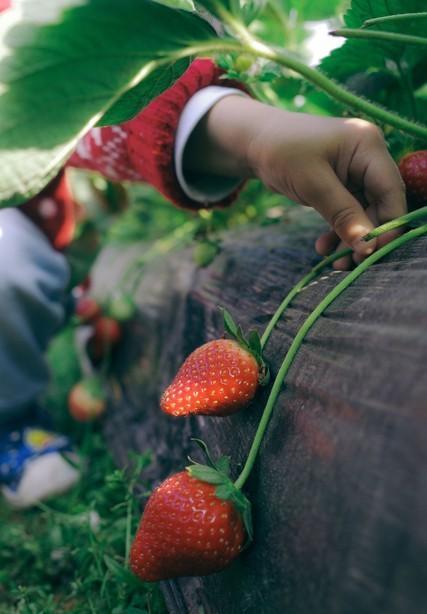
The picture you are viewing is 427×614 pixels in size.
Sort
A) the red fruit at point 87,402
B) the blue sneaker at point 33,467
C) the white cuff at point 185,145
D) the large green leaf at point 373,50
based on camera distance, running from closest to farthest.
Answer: the large green leaf at point 373,50
the white cuff at point 185,145
the blue sneaker at point 33,467
the red fruit at point 87,402

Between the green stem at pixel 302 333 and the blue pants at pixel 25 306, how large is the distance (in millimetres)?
686

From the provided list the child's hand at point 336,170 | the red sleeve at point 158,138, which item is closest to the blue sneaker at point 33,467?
the red sleeve at point 158,138

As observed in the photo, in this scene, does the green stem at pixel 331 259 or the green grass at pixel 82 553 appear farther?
the green grass at pixel 82 553

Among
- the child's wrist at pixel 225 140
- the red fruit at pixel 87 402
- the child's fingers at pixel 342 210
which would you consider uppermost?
the child's wrist at pixel 225 140

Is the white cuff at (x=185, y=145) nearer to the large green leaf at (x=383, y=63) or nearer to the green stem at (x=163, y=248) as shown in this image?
the large green leaf at (x=383, y=63)

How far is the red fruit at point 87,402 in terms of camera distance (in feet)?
3.75

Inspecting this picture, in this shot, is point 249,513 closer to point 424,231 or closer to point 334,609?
point 334,609

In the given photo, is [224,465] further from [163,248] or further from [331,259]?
[163,248]

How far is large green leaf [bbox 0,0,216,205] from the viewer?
39 centimetres

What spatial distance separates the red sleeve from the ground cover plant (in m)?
0.06

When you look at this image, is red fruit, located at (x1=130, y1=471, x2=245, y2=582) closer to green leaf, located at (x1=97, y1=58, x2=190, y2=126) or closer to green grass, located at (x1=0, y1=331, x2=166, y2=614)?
green grass, located at (x1=0, y1=331, x2=166, y2=614)

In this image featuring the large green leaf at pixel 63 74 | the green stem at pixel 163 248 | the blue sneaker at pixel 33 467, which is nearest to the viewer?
the large green leaf at pixel 63 74

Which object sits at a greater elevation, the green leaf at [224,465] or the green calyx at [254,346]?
the green calyx at [254,346]

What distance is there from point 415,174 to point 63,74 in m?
0.37
